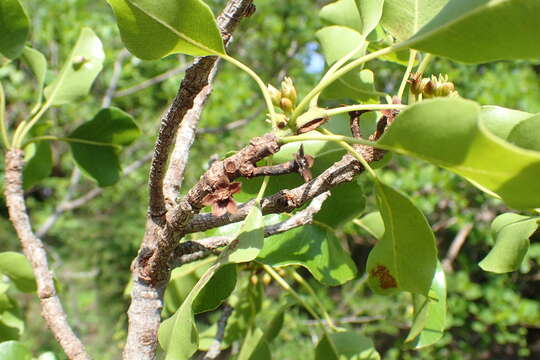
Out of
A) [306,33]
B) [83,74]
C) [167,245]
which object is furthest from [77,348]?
[306,33]

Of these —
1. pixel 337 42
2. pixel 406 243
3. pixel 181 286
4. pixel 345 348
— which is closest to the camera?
pixel 406 243

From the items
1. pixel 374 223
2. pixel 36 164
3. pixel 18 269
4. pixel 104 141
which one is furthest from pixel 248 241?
pixel 36 164

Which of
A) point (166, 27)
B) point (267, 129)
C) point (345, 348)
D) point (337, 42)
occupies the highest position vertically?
point (166, 27)

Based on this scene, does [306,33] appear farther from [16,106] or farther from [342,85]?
[342,85]

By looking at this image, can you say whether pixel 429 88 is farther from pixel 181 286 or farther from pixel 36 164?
pixel 36 164

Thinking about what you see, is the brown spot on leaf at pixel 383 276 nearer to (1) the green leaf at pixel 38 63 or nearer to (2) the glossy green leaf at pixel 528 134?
(2) the glossy green leaf at pixel 528 134

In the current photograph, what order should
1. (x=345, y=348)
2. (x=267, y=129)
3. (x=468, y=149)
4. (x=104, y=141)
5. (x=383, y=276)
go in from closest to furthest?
1. (x=468, y=149)
2. (x=383, y=276)
3. (x=345, y=348)
4. (x=104, y=141)
5. (x=267, y=129)
